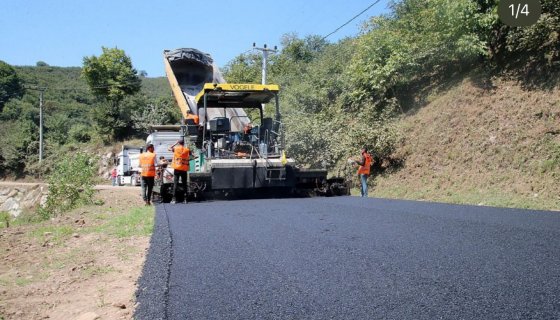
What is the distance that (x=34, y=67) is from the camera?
83.1m

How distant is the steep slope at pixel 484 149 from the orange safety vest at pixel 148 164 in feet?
20.7

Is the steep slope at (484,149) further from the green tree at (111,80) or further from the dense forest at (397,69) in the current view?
the green tree at (111,80)

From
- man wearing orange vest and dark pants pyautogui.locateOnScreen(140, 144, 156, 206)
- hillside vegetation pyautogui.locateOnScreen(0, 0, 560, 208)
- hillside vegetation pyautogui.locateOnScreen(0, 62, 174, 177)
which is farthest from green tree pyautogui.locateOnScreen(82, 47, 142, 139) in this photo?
man wearing orange vest and dark pants pyautogui.locateOnScreen(140, 144, 156, 206)

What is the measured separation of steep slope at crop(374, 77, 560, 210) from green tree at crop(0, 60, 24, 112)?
167 ft

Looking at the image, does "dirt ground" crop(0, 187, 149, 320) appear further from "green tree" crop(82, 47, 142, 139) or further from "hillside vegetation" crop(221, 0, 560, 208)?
"green tree" crop(82, 47, 142, 139)

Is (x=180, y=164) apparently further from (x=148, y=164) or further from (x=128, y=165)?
(x=128, y=165)

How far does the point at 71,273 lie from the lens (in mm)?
5023

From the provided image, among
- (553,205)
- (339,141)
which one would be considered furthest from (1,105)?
(553,205)

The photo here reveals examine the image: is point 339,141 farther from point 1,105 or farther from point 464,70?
point 1,105

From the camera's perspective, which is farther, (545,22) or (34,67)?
(34,67)

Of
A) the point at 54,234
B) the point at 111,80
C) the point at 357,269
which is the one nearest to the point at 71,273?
the point at 357,269

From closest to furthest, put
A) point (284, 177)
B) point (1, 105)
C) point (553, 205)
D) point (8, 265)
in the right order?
point (8, 265)
point (553, 205)
point (284, 177)
point (1, 105)

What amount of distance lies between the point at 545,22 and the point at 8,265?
1328 centimetres

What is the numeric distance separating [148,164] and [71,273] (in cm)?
576
